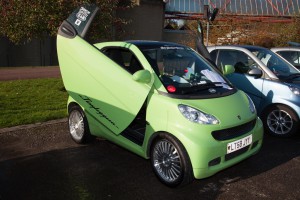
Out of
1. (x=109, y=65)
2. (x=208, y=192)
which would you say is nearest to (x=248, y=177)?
(x=208, y=192)

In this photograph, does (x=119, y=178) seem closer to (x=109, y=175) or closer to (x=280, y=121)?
(x=109, y=175)

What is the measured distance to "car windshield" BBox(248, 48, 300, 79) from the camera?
246 inches

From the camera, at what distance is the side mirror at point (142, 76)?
12.5 ft

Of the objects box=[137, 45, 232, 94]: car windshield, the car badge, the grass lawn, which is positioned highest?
box=[137, 45, 232, 94]: car windshield

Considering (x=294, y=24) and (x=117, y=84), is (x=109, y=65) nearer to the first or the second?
(x=117, y=84)

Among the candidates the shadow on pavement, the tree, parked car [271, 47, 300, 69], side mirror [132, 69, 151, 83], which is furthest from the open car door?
parked car [271, 47, 300, 69]

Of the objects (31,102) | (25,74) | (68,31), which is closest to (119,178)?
(68,31)

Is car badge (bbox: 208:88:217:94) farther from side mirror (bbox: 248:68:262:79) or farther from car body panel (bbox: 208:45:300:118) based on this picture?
car body panel (bbox: 208:45:300:118)

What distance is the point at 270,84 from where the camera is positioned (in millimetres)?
5820

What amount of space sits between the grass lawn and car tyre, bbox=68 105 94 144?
145 cm

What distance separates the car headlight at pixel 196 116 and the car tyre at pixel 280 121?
2516 mm

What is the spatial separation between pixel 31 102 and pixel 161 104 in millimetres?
4992

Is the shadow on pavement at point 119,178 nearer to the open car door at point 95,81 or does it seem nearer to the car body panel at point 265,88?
the open car door at point 95,81

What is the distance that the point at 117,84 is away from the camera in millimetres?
4191
